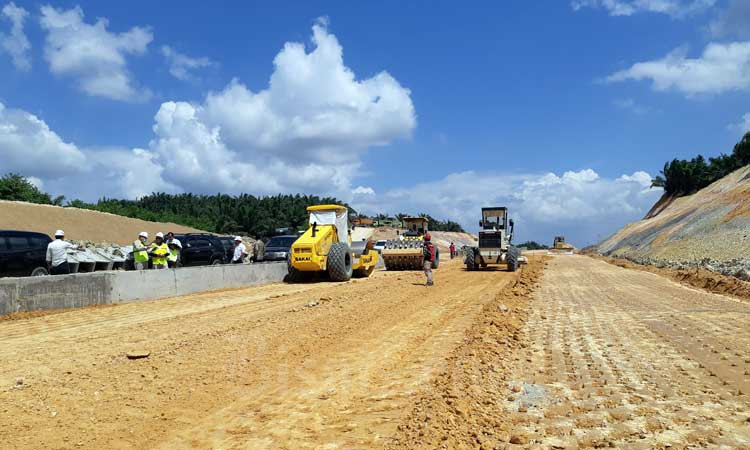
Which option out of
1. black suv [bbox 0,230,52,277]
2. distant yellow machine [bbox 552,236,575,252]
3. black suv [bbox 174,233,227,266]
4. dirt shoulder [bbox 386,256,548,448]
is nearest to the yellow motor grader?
black suv [bbox 174,233,227,266]

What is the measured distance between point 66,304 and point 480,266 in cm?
2055

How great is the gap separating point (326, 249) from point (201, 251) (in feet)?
22.1

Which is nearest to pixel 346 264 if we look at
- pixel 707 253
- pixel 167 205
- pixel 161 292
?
pixel 161 292

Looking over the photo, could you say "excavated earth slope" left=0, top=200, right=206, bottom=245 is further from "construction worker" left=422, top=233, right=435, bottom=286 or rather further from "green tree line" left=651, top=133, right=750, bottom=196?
"green tree line" left=651, top=133, right=750, bottom=196

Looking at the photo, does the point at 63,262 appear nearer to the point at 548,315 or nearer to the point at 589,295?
the point at 548,315

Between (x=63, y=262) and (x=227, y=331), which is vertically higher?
(x=63, y=262)

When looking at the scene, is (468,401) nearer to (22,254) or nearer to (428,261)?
(428,261)

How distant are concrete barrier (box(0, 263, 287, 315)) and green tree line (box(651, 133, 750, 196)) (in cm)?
6832

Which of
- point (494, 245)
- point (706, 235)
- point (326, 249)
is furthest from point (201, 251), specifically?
point (706, 235)

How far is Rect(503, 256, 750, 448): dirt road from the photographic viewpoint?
472cm

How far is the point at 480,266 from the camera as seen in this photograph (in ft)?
94.1

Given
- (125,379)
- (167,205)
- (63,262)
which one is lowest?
(125,379)

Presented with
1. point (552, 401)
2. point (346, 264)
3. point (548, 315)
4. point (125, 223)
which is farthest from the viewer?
point (125, 223)

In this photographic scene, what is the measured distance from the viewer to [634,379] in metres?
6.35
